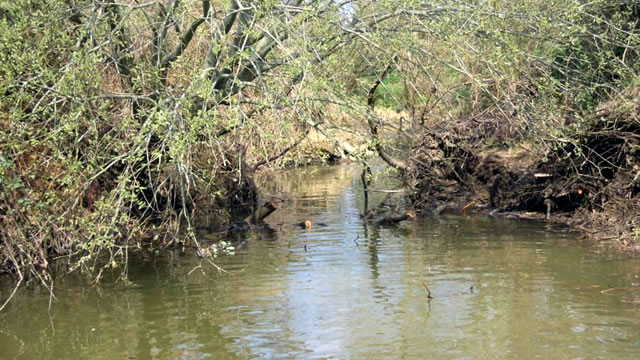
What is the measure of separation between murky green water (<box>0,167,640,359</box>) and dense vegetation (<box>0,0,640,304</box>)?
0.83 m

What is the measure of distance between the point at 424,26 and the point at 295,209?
7.94m

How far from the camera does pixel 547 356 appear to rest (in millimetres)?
7273

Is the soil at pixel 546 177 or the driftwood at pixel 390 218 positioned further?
the driftwood at pixel 390 218

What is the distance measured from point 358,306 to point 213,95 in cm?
294

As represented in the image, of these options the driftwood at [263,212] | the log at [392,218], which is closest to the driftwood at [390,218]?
the log at [392,218]

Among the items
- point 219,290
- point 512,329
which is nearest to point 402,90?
point 219,290

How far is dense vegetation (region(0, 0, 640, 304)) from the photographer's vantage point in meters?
9.23

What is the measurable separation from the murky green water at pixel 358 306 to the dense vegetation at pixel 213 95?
32.8 inches

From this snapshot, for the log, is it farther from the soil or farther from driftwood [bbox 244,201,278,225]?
driftwood [bbox 244,201,278,225]

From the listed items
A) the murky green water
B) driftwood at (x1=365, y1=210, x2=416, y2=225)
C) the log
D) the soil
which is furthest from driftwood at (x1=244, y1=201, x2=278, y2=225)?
the soil

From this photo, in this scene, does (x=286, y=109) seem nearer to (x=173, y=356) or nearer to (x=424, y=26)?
(x=424, y=26)

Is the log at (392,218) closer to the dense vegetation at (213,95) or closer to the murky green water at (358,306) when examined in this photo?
the murky green water at (358,306)

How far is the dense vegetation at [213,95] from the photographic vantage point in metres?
9.23

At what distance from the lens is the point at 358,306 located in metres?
9.17
